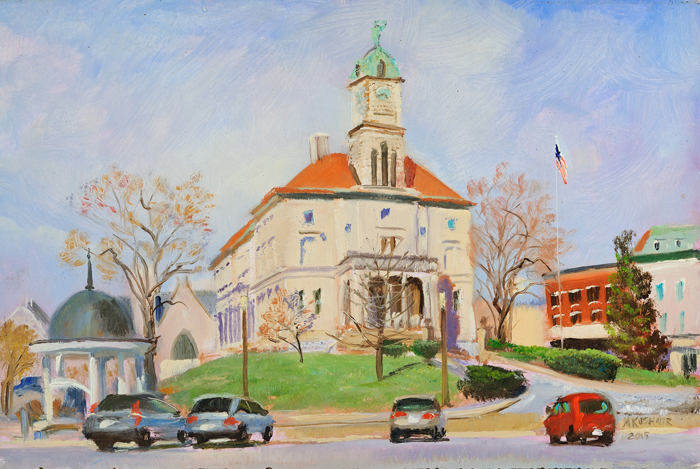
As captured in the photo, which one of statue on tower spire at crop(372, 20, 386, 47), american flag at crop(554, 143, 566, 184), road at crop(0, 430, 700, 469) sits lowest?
road at crop(0, 430, 700, 469)

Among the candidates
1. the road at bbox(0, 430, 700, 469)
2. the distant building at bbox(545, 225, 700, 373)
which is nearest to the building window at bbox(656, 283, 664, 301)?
the distant building at bbox(545, 225, 700, 373)

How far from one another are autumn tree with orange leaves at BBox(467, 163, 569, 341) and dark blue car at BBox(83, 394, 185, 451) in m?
12.1

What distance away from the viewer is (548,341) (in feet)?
125

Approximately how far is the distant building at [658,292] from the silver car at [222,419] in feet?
44.1

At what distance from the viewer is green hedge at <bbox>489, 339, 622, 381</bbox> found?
2998 centimetres

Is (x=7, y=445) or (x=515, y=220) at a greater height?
(x=515, y=220)

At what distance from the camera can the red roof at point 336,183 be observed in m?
29.2

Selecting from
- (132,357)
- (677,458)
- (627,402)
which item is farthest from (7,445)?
(627,402)

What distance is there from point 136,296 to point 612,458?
1780 cm

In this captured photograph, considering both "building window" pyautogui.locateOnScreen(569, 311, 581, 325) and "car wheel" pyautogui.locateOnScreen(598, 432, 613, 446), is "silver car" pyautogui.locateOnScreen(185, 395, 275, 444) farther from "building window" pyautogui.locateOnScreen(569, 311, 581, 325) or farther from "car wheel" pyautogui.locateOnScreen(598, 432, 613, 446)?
"building window" pyautogui.locateOnScreen(569, 311, 581, 325)

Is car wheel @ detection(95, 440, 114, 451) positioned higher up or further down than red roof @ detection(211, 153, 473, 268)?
further down

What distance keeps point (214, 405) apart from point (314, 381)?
27.9 feet

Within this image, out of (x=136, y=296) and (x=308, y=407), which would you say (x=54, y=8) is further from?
(x=308, y=407)

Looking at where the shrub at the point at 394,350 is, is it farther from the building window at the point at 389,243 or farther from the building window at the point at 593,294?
the building window at the point at 593,294
